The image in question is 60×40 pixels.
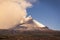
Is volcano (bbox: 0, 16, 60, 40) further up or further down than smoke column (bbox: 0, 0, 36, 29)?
further down

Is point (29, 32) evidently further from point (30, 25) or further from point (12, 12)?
point (12, 12)

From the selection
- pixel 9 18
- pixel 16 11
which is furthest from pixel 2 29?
pixel 16 11

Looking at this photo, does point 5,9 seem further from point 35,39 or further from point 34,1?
point 35,39

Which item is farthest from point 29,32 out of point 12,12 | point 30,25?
point 12,12

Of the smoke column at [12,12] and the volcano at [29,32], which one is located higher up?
the smoke column at [12,12]
